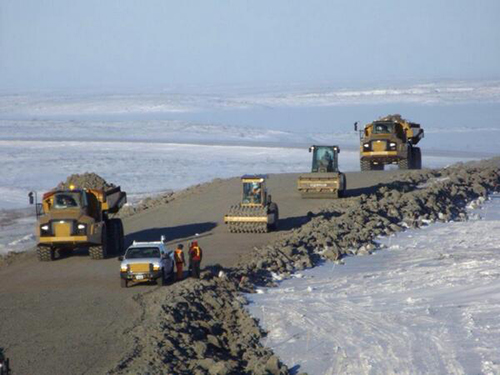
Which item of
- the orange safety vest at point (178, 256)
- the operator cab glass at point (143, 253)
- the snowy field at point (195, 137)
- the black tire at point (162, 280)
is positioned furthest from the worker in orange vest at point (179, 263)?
the snowy field at point (195, 137)

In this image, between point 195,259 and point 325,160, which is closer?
point 195,259

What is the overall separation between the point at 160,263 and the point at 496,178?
93.6 feet

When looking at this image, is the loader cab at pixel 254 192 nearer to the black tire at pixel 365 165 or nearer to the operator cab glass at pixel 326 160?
the operator cab glass at pixel 326 160

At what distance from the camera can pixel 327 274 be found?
3166cm

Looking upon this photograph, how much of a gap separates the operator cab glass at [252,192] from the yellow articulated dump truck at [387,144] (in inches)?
640

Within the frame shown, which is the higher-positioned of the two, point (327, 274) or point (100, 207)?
point (100, 207)

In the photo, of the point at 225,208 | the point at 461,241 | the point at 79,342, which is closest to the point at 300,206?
the point at 225,208

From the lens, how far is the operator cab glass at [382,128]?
5325 cm

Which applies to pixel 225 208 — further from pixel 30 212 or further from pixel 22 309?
pixel 22 309

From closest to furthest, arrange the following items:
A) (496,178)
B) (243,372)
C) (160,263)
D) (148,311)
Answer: (243,372)
(148,311)
(160,263)
(496,178)

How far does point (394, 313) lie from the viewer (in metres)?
26.6

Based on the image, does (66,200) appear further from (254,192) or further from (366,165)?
(366,165)

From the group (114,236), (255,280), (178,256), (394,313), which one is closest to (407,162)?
(114,236)

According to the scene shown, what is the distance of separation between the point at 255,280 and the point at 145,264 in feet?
12.4
